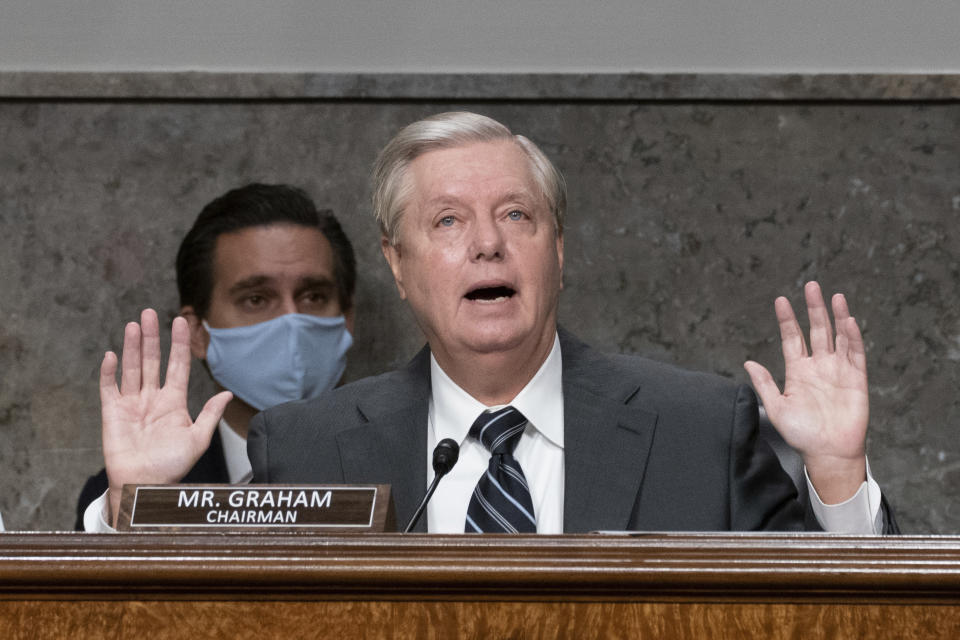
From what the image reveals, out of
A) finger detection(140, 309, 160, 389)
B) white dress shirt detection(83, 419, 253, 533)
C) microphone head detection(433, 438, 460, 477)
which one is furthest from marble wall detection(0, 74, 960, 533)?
microphone head detection(433, 438, 460, 477)

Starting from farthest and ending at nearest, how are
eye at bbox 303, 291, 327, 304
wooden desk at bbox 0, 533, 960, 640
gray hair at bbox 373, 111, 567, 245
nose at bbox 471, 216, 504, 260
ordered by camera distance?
eye at bbox 303, 291, 327, 304 < gray hair at bbox 373, 111, 567, 245 < nose at bbox 471, 216, 504, 260 < wooden desk at bbox 0, 533, 960, 640

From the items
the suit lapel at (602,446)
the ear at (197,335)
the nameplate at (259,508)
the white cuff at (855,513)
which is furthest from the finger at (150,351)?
the ear at (197,335)

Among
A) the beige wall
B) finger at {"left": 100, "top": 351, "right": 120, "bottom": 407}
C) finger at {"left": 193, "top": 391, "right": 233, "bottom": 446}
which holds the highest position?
the beige wall

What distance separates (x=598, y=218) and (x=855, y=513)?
6.04 ft

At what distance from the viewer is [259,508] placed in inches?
57.7

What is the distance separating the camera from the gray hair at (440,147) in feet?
7.52

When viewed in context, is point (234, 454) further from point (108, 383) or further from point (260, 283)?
point (108, 383)

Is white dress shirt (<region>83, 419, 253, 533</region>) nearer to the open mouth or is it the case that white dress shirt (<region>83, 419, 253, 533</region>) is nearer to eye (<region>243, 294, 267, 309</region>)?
eye (<region>243, 294, 267, 309</region>)

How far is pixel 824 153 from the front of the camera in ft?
11.5

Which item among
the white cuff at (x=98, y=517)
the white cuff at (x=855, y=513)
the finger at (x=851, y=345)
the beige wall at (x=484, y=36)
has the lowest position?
the white cuff at (x=98, y=517)

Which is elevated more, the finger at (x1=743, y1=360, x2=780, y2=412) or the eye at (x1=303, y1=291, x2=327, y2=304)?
the eye at (x1=303, y1=291, x2=327, y2=304)

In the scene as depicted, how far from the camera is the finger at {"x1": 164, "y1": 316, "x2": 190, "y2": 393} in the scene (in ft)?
6.46

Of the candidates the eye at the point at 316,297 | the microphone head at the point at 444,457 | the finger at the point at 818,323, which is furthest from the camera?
the eye at the point at 316,297

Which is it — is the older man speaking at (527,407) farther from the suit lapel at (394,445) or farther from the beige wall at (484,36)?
the beige wall at (484,36)
